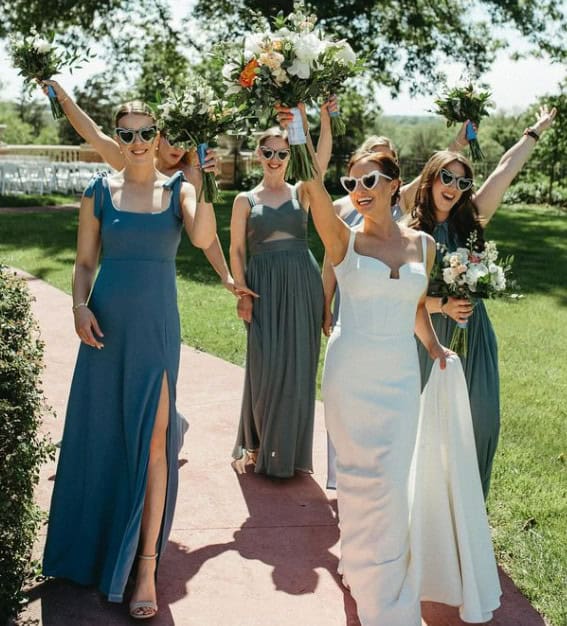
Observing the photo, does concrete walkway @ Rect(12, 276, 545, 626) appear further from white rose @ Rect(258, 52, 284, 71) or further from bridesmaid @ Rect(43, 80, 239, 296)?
white rose @ Rect(258, 52, 284, 71)

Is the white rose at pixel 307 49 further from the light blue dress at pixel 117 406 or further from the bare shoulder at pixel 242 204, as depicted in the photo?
the bare shoulder at pixel 242 204

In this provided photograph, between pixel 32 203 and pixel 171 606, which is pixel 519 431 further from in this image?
pixel 32 203

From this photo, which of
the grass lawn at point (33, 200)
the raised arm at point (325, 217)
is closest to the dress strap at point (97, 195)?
the raised arm at point (325, 217)

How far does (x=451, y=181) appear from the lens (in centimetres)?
455

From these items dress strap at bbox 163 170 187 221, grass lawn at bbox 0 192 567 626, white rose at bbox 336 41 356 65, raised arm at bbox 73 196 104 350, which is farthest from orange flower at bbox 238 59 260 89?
grass lawn at bbox 0 192 567 626

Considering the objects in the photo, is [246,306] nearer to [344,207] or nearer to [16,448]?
[344,207]

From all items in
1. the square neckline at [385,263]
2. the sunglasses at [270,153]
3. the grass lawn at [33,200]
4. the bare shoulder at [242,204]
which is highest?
the sunglasses at [270,153]

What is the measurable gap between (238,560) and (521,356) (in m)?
5.55

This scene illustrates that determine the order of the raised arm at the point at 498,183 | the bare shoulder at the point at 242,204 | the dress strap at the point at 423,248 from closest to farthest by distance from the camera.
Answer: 1. the dress strap at the point at 423,248
2. the raised arm at the point at 498,183
3. the bare shoulder at the point at 242,204

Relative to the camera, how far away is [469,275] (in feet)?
13.8

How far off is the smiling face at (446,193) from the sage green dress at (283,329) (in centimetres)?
115

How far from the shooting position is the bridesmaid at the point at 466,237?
459cm

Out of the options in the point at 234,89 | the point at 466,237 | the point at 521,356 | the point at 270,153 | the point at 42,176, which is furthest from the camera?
the point at 42,176

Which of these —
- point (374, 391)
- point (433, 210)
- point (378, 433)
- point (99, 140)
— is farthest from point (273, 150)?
point (378, 433)
